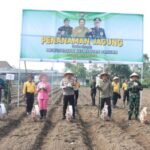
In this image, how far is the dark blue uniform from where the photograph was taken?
2406 centimetres

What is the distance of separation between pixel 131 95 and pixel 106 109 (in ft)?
3.21

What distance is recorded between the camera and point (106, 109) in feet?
55.6

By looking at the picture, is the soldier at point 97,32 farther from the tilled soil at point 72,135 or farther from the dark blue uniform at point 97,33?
the tilled soil at point 72,135

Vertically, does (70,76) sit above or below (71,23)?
below

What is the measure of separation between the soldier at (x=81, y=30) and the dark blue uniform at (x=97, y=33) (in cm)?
23

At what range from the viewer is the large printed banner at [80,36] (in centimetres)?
2405

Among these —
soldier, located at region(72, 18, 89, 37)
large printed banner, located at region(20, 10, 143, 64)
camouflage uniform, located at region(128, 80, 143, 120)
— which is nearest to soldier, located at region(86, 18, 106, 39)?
large printed banner, located at region(20, 10, 143, 64)

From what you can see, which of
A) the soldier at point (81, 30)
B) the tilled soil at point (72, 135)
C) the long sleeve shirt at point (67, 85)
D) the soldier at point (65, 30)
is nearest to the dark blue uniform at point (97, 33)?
the soldier at point (81, 30)

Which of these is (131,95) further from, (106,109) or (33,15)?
(33,15)

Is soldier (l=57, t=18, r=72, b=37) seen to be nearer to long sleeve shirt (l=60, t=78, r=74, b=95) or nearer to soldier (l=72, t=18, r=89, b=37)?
A: soldier (l=72, t=18, r=89, b=37)

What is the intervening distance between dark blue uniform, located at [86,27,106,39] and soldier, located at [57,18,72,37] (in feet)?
2.78

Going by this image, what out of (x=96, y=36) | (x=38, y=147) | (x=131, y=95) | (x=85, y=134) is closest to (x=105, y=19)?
(x=96, y=36)

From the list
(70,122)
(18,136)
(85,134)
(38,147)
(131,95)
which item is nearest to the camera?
(38,147)

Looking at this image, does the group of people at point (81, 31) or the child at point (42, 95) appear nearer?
the child at point (42, 95)
